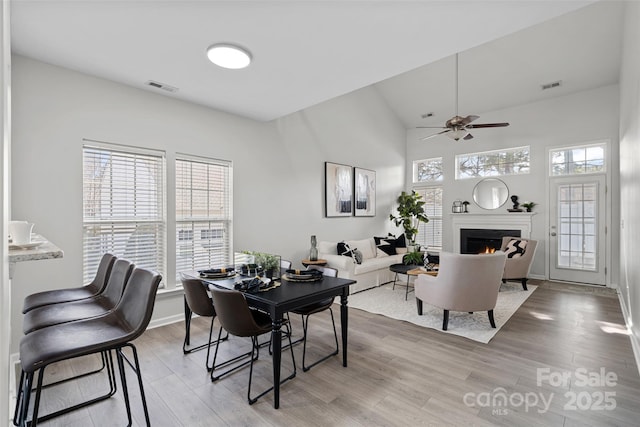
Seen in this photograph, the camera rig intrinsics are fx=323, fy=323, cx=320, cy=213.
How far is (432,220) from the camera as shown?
307 inches

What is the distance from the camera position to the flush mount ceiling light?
2863mm

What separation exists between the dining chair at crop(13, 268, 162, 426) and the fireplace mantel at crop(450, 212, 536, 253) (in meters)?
6.66

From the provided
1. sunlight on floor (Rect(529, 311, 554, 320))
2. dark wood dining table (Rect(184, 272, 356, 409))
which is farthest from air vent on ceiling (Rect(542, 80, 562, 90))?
dark wood dining table (Rect(184, 272, 356, 409))

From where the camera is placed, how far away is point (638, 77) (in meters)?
2.74

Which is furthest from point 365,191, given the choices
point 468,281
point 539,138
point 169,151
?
point 169,151

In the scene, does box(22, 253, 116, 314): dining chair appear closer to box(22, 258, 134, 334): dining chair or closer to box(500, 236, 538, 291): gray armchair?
box(22, 258, 134, 334): dining chair

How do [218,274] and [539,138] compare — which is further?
[539,138]

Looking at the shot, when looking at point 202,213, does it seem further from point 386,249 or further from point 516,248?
point 516,248

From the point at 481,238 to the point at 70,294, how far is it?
22.8 feet

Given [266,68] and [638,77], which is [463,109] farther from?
[266,68]

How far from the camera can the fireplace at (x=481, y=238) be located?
6664 millimetres

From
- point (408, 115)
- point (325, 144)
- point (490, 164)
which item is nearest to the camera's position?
point (325, 144)

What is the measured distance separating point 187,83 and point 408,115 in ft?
18.7

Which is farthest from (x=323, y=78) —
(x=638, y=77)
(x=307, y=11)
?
(x=638, y=77)
